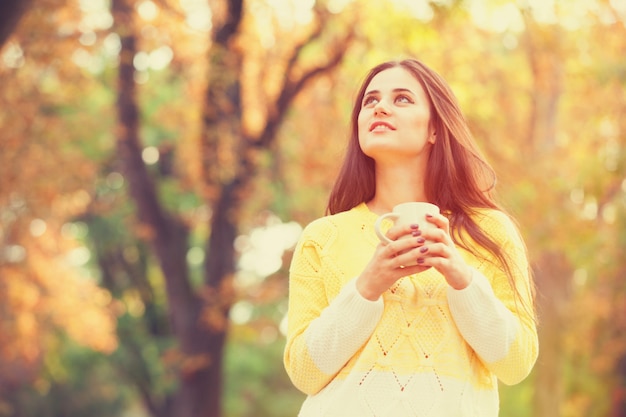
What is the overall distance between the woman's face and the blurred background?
6.59 m

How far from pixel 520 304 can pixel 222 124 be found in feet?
30.6

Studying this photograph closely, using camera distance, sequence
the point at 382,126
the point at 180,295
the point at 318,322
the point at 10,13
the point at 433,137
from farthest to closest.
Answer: the point at 180,295
the point at 10,13
the point at 433,137
the point at 382,126
the point at 318,322

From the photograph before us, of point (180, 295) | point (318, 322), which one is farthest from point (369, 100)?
point (180, 295)

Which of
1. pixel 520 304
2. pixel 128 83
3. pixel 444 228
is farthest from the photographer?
pixel 128 83

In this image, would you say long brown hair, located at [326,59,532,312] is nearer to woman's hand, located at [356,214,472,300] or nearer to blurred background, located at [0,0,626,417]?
woman's hand, located at [356,214,472,300]

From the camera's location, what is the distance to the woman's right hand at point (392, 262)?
103 inches

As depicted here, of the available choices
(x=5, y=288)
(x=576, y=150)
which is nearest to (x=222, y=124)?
(x=5, y=288)

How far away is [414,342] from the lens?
2768mm

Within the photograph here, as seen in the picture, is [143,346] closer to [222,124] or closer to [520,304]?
[222,124]

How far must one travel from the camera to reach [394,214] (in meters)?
2.68

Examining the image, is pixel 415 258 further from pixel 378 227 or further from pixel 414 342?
pixel 414 342

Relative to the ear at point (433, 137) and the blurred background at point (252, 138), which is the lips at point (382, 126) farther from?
the blurred background at point (252, 138)

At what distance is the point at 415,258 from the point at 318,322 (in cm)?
40


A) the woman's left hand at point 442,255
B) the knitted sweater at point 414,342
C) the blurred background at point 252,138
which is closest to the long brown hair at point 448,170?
the knitted sweater at point 414,342
